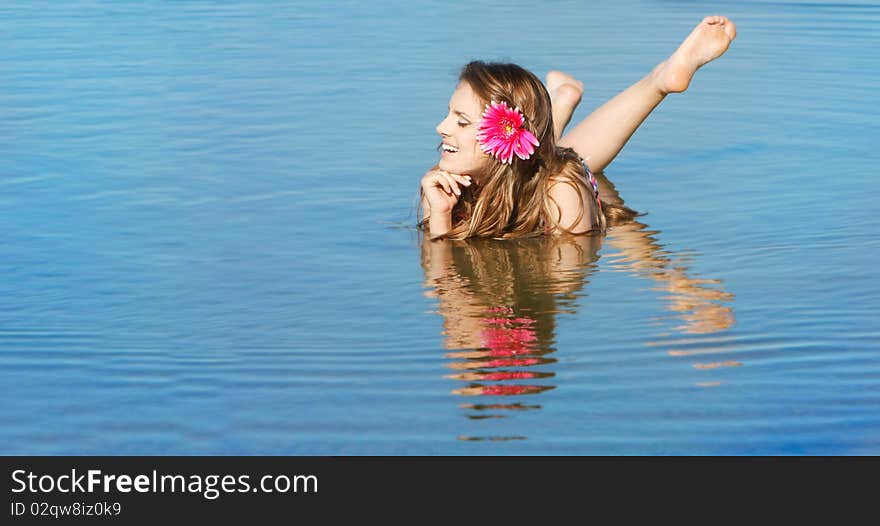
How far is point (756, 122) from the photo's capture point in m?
8.95

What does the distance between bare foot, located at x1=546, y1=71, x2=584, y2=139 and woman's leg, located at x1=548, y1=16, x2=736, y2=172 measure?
0.15m

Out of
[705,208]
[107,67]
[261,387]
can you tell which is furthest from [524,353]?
[107,67]

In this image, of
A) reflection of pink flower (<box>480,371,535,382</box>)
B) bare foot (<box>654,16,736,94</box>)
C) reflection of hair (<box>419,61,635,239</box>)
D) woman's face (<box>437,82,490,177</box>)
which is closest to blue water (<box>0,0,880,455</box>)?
reflection of pink flower (<box>480,371,535,382</box>)

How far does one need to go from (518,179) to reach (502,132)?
296mm

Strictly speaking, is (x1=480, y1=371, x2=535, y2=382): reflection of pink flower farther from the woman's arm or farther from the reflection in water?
the woman's arm

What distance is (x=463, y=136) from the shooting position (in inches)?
250

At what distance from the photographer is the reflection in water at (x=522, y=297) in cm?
435

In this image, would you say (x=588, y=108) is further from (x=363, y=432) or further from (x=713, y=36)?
(x=363, y=432)

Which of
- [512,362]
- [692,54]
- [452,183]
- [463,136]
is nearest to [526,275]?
[452,183]

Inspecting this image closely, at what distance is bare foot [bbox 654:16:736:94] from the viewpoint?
7340 mm

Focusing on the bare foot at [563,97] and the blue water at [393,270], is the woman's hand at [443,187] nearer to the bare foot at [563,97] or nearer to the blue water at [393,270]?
the blue water at [393,270]

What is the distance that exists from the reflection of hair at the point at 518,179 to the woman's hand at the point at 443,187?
4.7 inches

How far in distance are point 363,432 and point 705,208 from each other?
3.47m

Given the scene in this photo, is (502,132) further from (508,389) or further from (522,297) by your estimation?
(508,389)
